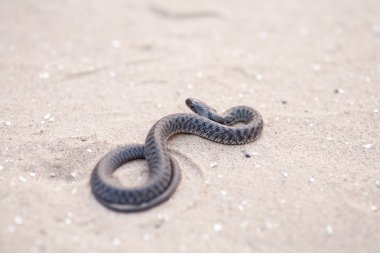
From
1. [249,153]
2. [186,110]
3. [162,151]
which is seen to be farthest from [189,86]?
[162,151]

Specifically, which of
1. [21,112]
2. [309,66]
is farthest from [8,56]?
[309,66]

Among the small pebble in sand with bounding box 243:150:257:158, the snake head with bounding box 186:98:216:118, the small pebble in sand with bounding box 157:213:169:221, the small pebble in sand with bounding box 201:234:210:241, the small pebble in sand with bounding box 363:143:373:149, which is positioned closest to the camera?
the small pebble in sand with bounding box 201:234:210:241

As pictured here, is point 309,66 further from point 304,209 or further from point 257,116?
point 304,209

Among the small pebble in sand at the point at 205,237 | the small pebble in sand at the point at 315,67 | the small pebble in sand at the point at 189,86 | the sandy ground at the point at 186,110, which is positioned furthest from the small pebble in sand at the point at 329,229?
the small pebble in sand at the point at 315,67

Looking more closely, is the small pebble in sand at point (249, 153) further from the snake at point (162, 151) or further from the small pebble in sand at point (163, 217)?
the small pebble in sand at point (163, 217)

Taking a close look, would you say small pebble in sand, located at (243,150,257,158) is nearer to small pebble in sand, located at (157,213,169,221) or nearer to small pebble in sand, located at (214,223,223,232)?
small pebble in sand, located at (214,223,223,232)

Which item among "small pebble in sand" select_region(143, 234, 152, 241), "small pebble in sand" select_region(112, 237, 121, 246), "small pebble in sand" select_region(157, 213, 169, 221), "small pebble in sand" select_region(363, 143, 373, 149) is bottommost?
"small pebble in sand" select_region(112, 237, 121, 246)

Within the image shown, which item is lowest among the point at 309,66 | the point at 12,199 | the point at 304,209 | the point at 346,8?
the point at 12,199

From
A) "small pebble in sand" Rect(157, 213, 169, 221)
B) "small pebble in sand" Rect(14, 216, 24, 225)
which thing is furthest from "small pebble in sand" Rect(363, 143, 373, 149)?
"small pebble in sand" Rect(14, 216, 24, 225)
